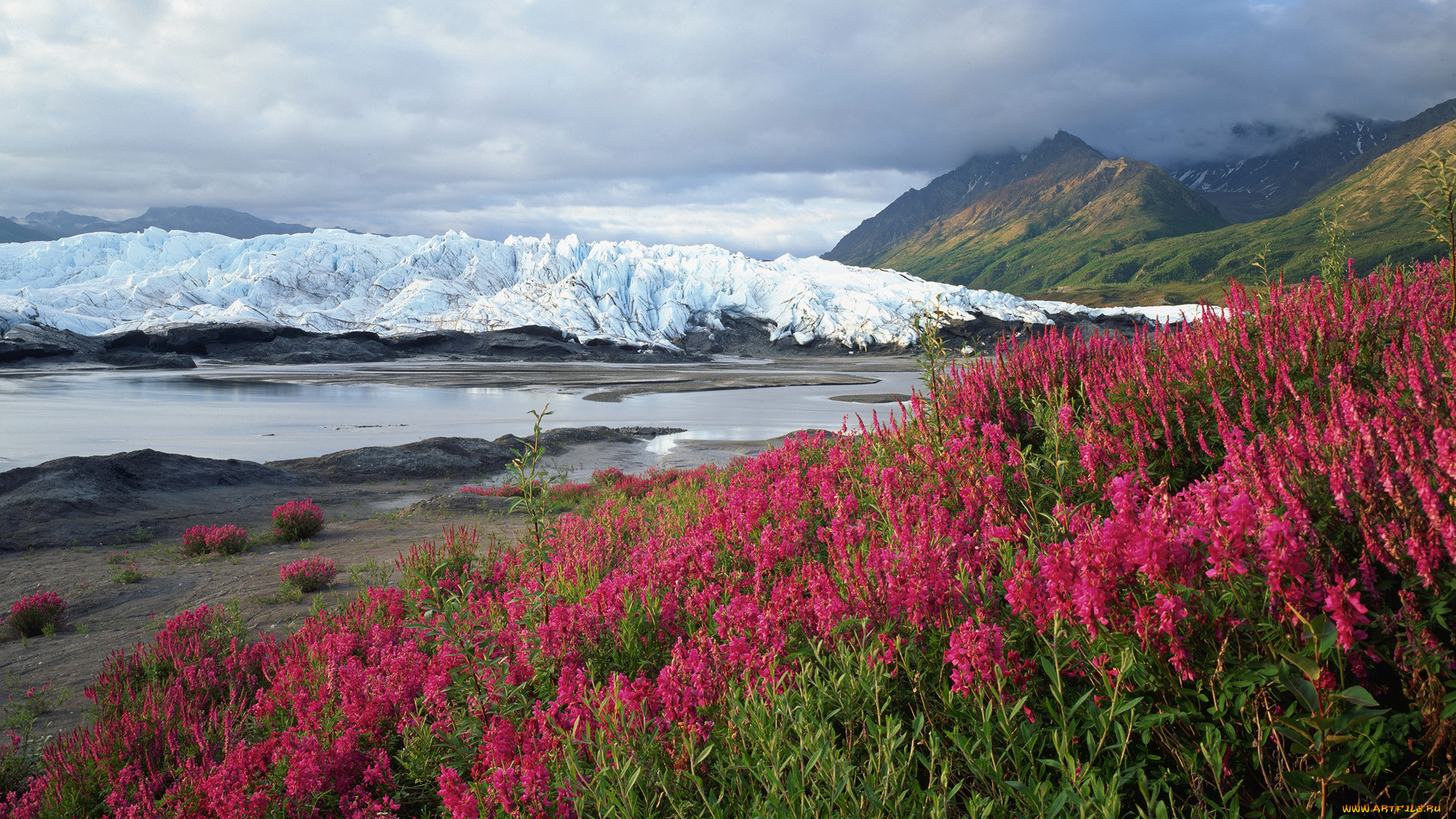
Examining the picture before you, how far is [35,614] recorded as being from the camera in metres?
6.55

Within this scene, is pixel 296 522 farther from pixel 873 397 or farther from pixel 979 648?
pixel 873 397

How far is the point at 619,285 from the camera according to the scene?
105 metres

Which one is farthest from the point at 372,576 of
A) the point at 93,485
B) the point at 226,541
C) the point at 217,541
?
the point at 93,485

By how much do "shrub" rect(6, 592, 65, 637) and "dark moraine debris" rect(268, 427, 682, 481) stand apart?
9.82 metres

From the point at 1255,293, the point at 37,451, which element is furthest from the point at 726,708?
the point at 37,451

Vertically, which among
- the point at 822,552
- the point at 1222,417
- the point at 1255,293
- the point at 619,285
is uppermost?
the point at 619,285

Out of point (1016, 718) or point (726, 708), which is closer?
point (1016, 718)

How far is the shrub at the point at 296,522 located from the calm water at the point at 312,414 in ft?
33.2

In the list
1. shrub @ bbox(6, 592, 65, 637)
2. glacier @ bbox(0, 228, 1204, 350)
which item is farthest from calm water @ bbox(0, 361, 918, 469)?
glacier @ bbox(0, 228, 1204, 350)

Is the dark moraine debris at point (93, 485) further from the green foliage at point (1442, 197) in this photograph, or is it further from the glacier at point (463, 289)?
the glacier at point (463, 289)

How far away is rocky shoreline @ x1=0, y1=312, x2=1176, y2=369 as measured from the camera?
201 ft

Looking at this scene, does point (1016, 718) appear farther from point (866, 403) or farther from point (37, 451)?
point (866, 403)

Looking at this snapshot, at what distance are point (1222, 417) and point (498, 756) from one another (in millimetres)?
3627

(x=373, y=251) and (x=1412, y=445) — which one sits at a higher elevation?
(x=373, y=251)
